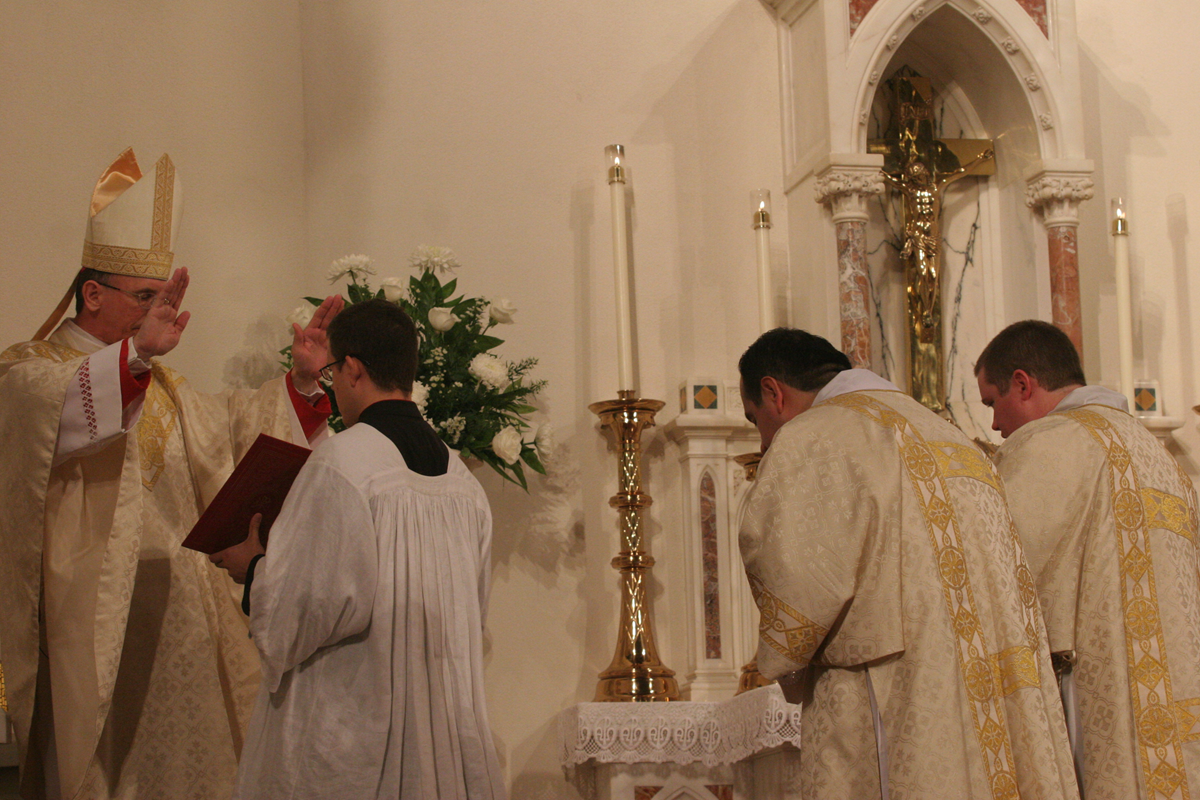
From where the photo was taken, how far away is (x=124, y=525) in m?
3.32

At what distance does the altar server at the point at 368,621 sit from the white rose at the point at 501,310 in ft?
5.91

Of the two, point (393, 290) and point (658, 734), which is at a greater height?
point (393, 290)

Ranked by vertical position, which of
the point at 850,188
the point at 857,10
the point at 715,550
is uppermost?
the point at 857,10

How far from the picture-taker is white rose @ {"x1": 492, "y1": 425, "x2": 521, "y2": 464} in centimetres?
444

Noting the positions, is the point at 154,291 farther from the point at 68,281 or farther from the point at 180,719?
the point at 180,719

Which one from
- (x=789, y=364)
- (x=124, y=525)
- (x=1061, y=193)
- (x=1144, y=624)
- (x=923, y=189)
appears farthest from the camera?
(x=923, y=189)

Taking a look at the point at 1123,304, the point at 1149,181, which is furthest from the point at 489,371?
the point at 1149,181

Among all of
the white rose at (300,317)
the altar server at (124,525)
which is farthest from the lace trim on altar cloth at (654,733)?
the white rose at (300,317)

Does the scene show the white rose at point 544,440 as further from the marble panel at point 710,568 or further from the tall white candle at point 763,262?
the tall white candle at point 763,262

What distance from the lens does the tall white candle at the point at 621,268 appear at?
4680 mm

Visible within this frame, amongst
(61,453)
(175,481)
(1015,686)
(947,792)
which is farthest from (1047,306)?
(61,453)

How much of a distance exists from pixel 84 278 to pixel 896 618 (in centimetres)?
237

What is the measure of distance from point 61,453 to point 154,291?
585mm

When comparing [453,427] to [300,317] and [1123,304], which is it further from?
[1123,304]
